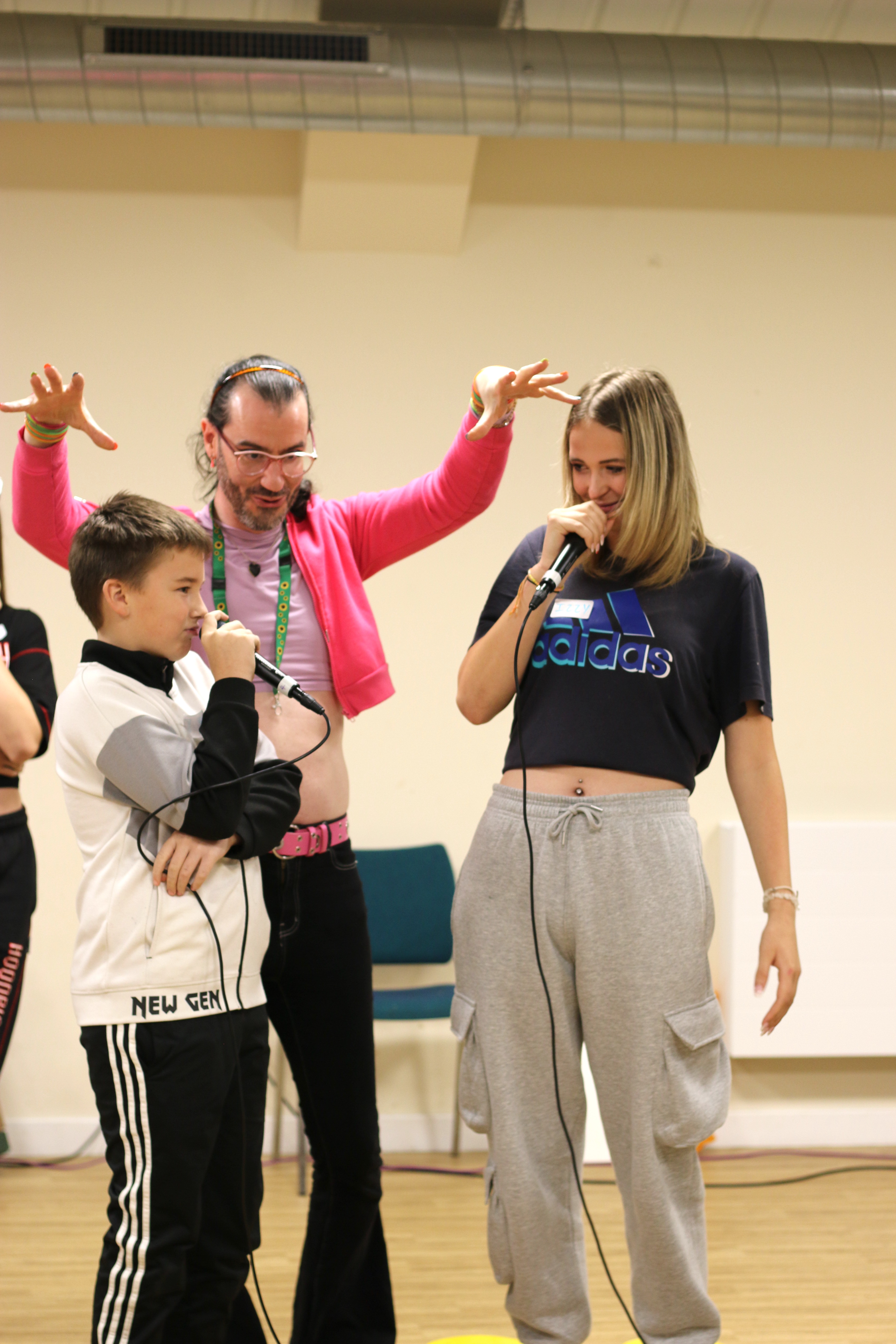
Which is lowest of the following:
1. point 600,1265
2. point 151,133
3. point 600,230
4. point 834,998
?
point 600,1265

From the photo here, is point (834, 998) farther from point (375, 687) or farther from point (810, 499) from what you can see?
point (375, 687)

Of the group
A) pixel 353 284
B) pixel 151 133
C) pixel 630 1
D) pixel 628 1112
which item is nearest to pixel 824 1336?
pixel 628 1112

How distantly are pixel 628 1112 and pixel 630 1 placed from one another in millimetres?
3117

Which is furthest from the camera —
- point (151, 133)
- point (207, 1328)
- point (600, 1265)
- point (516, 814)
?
point (151, 133)

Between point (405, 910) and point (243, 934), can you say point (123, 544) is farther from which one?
point (405, 910)

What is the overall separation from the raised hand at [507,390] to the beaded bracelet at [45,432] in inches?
26.1

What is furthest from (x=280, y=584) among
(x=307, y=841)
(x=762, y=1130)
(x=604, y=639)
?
(x=762, y=1130)

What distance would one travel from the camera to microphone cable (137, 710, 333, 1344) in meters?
1.58

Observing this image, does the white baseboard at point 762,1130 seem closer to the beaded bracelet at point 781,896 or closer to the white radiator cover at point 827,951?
the white radiator cover at point 827,951

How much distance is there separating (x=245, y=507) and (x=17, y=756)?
65 centimetres

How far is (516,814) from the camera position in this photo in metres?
1.83

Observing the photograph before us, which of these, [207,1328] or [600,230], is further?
[600,230]

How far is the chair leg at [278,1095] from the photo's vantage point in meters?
3.48

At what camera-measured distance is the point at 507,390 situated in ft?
6.40
